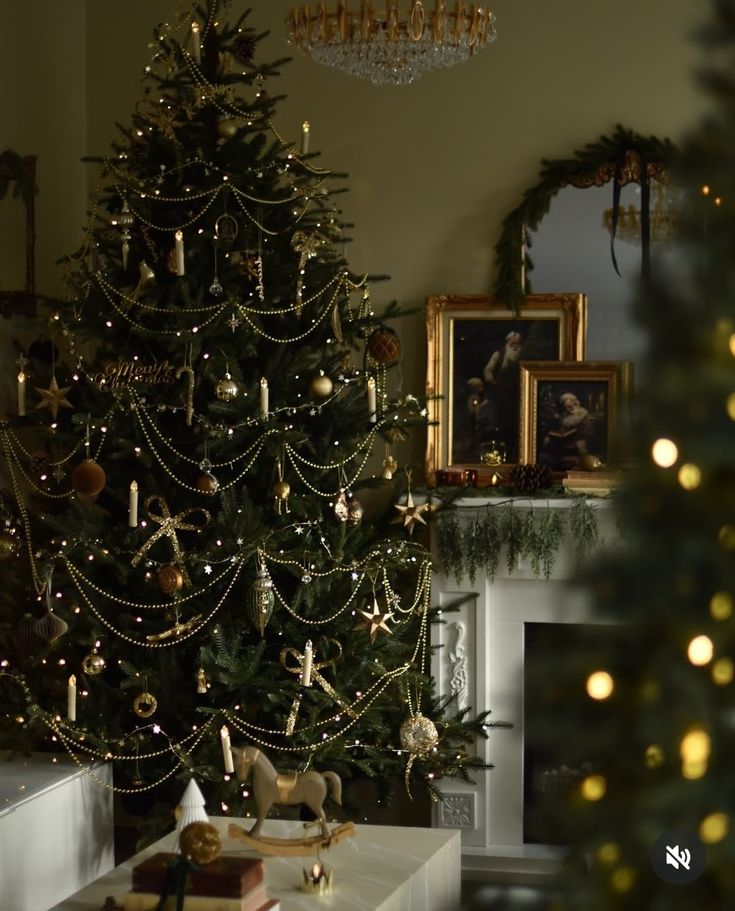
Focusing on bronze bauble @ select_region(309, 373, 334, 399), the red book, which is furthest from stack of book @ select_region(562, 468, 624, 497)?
the red book

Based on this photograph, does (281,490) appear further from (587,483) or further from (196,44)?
(196,44)

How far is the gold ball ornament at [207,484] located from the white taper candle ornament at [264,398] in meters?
0.25

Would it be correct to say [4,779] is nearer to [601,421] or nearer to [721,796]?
[601,421]

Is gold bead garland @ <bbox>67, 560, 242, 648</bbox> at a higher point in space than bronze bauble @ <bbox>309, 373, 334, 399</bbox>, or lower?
lower

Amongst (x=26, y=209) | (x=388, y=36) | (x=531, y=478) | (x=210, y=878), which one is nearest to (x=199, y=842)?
(x=210, y=878)

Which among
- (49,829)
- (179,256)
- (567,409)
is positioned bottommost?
(49,829)

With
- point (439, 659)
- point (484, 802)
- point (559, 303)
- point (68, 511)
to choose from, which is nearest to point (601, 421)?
point (559, 303)

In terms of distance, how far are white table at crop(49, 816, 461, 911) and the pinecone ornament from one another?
5.07 ft

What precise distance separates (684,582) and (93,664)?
3.28 meters

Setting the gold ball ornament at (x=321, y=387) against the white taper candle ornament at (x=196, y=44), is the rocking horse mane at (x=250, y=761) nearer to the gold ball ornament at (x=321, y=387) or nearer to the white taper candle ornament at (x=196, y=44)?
the gold ball ornament at (x=321, y=387)

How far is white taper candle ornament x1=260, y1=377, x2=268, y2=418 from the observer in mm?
4156

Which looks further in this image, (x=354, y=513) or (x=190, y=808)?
(x=354, y=513)

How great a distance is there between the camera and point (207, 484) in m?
4.15

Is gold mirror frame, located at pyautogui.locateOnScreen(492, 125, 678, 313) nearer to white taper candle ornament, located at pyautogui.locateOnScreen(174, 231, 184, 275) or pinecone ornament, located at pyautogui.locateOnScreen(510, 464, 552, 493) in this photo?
pinecone ornament, located at pyautogui.locateOnScreen(510, 464, 552, 493)
